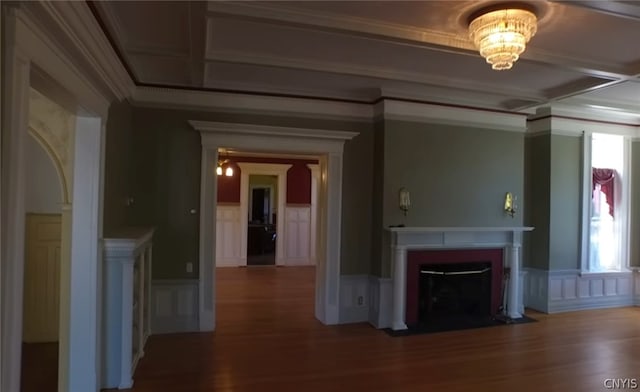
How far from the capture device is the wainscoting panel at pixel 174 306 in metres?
4.51

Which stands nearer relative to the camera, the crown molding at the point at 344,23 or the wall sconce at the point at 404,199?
→ the crown molding at the point at 344,23

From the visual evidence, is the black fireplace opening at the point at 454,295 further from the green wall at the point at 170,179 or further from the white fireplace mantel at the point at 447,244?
the green wall at the point at 170,179

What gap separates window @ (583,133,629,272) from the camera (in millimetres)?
5973

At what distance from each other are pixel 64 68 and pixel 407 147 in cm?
353

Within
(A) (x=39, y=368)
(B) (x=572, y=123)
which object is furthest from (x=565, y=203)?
(A) (x=39, y=368)

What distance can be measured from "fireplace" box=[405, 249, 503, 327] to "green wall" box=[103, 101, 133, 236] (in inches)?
123

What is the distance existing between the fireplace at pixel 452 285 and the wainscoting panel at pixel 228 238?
4.92 meters

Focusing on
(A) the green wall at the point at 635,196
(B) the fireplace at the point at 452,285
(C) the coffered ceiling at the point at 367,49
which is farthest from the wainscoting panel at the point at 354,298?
(A) the green wall at the point at 635,196

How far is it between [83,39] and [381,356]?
3517mm

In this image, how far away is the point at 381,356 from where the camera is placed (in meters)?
3.99

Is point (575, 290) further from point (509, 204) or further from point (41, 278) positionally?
point (41, 278)

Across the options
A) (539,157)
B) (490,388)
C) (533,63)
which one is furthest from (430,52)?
(539,157)

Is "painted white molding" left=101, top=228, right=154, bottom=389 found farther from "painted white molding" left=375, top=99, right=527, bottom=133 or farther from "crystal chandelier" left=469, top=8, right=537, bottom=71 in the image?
"painted white molding" left=375, top=99, right=527, bottom=133

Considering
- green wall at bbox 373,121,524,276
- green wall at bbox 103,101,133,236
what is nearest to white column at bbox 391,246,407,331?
green wall at bbox 373,121,524,276
